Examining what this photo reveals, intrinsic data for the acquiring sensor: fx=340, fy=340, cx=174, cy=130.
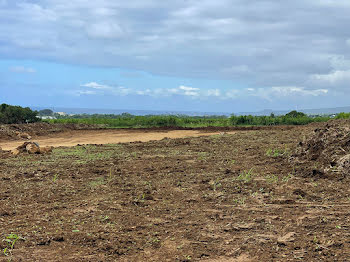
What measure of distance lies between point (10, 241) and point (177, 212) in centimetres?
222

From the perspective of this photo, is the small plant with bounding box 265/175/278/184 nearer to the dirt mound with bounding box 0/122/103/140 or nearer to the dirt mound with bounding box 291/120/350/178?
the dirt mound with bounding box 291/120/350/178

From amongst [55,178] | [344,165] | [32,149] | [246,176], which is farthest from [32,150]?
[344,165]

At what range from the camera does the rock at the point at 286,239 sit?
3771 mm

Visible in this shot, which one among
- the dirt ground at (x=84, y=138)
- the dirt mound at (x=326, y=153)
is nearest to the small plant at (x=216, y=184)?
the dirt mound at (x=326, y=153)

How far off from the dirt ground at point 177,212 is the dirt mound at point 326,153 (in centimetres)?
12

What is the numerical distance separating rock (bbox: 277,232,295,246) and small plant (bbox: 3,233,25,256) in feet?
9.66

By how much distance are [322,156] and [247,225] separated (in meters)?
4.22

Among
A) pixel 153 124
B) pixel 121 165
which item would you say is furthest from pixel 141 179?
pixel 153 124

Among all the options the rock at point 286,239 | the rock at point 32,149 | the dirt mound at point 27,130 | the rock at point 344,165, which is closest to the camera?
the rock at point 286,239

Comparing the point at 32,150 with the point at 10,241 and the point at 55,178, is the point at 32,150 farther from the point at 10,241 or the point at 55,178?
the point at 10,241

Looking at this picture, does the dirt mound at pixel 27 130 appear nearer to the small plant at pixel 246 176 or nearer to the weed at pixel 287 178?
the small plant at pixel 246 176

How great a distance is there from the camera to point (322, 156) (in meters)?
7.73

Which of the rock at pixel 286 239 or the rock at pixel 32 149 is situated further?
the rock at pixel 32 149

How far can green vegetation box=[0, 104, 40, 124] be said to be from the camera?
2561cm
